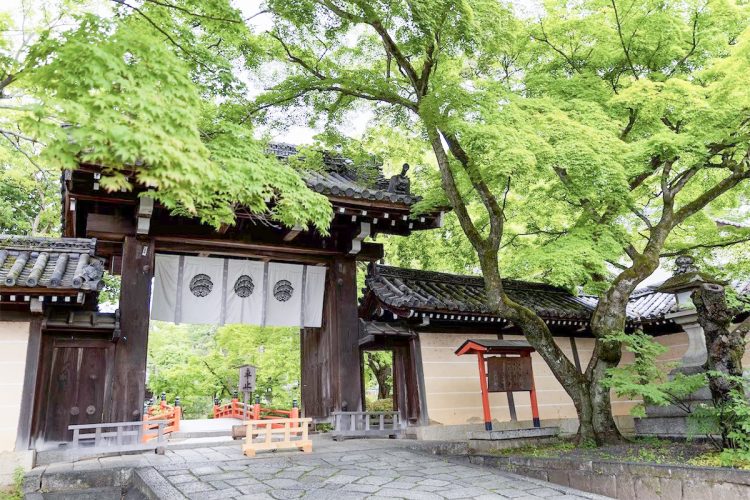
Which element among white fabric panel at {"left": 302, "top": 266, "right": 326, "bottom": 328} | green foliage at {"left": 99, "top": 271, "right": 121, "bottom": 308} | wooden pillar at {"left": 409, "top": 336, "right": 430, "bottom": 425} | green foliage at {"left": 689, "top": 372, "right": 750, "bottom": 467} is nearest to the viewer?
green foliage at {"left": 689, "top": 372, "right": 750, "bottom": 467}

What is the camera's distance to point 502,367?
9.79 m

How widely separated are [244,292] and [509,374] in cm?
560

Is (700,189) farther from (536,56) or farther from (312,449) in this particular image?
(312,449)

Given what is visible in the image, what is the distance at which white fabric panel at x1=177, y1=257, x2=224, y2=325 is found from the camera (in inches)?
367

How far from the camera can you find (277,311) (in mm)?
10078

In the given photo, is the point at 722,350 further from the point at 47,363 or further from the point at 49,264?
the point at 49,264

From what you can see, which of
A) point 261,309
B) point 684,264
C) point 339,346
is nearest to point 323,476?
point 339,346

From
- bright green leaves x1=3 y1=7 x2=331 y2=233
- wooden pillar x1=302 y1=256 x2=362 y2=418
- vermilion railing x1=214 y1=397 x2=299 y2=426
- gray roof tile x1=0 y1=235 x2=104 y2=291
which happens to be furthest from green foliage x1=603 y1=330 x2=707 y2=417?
vermilion railing x1=214 y1=397 x2=299 y2=426

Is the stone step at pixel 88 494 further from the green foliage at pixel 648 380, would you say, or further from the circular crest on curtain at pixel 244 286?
the green foliage at pixel 648 380

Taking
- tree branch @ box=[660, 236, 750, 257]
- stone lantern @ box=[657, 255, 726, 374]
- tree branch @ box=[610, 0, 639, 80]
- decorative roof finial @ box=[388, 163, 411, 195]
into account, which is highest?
tree branch @ box=[610, 0, 639, 80]

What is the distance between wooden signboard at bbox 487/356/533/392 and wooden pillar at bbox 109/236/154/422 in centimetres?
637

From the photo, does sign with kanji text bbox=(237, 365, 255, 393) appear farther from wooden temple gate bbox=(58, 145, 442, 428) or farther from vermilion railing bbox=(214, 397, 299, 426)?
wooden temple gate bbox=(58, 145, 442, 428)

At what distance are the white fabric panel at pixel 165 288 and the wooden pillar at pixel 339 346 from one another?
10.0ft

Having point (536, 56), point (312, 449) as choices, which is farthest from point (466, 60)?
point (312, 449)
